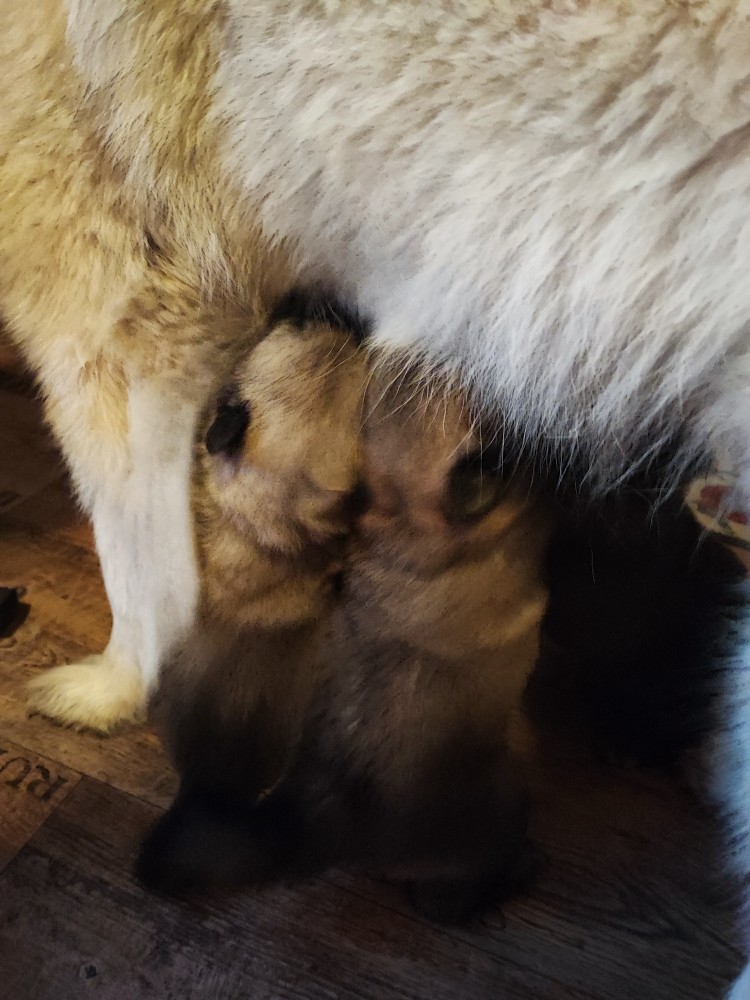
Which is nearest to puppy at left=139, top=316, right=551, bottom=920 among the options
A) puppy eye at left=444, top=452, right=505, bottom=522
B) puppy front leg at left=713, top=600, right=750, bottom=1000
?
puppy eye at left=444, top=452, right=505, bottom=522

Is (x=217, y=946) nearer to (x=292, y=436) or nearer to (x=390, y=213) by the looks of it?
(x=292, y=436)

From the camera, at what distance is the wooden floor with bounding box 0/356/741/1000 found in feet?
2.28

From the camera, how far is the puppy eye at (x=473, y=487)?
62 centimetres

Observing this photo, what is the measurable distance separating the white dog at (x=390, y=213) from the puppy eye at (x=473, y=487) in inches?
2.5

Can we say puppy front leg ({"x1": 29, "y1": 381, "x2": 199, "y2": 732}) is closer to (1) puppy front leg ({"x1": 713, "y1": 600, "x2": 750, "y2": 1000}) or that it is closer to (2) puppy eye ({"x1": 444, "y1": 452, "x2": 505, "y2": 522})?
(2) puppy eye ({"x1": 444, "y1": 452, "x2": 505, "y2": 522})

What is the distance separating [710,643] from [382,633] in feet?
1.33

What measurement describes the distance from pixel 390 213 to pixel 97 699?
63 cm

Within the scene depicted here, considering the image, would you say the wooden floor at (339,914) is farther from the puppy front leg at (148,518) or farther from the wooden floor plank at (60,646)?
the puppy front leg at (148,518)

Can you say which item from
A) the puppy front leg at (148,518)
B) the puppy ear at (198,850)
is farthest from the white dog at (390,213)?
the puppy ear at (198,850)

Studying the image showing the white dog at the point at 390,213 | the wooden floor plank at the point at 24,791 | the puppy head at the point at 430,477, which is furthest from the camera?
the wooden floor plank at the point at 24,791

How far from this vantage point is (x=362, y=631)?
652 millimetres

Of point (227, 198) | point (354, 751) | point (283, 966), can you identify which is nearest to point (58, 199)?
point (227, 198)

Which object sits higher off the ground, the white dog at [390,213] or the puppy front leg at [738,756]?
the white dog at [390,213]

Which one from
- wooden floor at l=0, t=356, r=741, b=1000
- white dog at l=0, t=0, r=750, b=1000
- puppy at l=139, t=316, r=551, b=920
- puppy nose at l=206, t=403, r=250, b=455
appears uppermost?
white dog at l=0, t=0, r=750, b=1000
